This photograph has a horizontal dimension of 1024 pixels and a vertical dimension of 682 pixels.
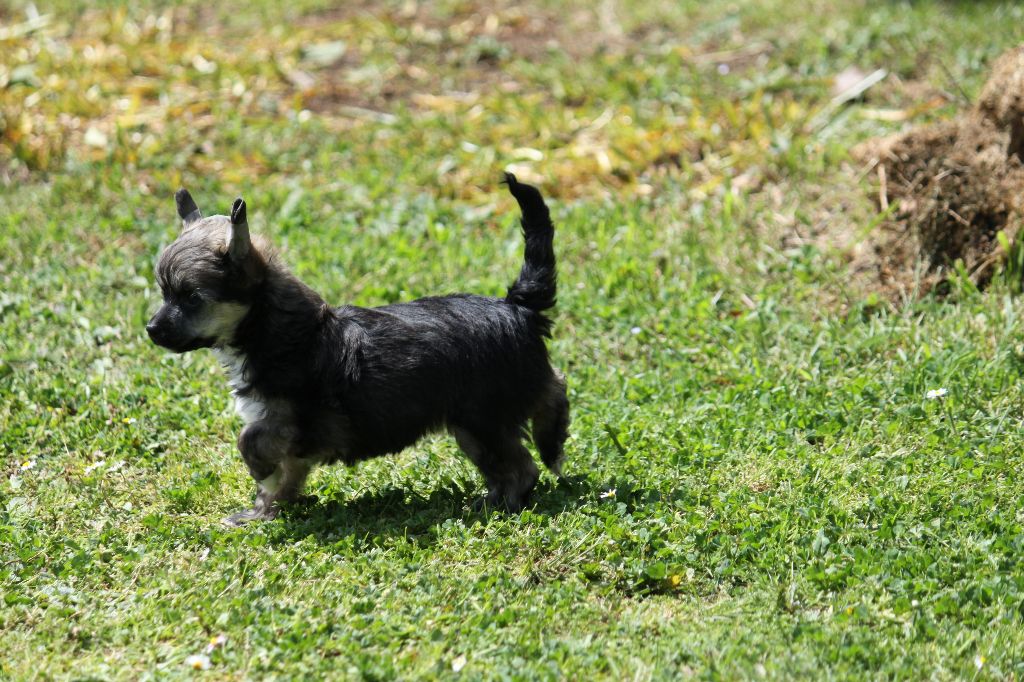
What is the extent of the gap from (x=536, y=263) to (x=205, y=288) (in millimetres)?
1490

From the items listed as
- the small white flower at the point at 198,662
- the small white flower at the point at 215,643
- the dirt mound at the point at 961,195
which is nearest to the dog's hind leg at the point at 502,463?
the small white flower at the point at 215,643

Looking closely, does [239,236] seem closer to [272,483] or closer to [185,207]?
[185,207]

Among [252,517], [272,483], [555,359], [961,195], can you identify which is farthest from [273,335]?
[961,195]

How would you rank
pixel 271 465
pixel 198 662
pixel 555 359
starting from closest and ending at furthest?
pixel 198 662 → pixel 271 465 → pixel 555 359

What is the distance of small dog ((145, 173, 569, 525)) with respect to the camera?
16.4 feet

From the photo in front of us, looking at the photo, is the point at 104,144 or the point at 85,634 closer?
the point at 85,634

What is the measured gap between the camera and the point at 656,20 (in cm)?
1206

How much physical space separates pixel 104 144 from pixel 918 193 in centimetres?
664

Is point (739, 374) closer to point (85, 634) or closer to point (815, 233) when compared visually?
point (815, 233)

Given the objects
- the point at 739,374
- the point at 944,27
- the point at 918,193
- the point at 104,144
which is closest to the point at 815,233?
the point at 918,193

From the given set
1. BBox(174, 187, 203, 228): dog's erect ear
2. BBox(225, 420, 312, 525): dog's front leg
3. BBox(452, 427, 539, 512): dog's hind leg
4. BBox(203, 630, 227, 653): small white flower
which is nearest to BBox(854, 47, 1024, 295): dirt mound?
BBox(452, 427, 539, 512): dog's hind leg

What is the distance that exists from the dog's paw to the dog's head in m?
0.82

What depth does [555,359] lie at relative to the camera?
6.97 m

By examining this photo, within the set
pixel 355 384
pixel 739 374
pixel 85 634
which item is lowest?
pixel 739 374
